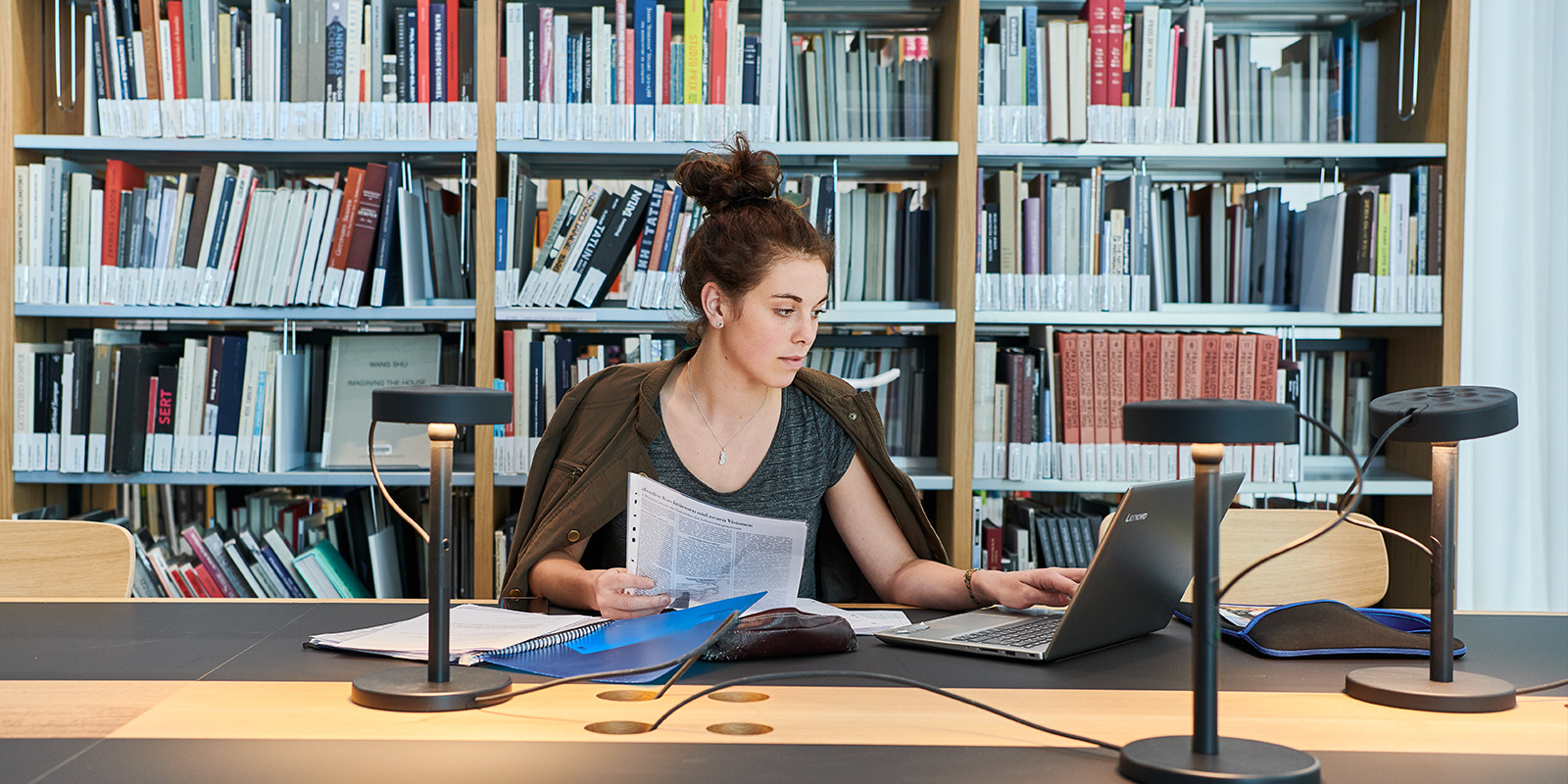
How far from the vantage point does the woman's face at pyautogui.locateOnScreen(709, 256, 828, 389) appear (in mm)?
1757

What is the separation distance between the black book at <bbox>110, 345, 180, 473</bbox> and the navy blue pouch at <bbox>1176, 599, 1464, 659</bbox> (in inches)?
87.1

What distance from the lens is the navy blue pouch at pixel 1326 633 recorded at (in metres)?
1.17

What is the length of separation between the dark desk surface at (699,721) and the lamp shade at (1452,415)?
23cm

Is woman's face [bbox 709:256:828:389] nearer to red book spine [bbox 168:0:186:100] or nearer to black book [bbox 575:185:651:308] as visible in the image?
black book [bbox 575:185:651:308]

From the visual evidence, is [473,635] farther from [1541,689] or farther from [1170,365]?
[1170,365]

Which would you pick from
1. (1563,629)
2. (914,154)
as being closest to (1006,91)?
(914,154)

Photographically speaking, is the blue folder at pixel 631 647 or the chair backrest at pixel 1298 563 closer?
the blue folder at pixel 631 647

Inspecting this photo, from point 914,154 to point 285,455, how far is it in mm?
1498

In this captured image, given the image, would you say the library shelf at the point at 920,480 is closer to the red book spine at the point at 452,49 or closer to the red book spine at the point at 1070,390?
the red book spine at the point at 1070,390

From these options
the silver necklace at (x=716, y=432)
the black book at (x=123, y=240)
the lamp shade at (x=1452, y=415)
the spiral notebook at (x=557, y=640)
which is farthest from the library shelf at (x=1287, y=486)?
the black book at (x=123, y=240)

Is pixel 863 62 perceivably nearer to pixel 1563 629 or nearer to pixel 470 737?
pixel 1563 629

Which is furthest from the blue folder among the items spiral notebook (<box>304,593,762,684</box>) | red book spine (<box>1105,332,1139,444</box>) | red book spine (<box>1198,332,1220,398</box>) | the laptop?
red book spine (<box>1198,332,1220,398</box>)

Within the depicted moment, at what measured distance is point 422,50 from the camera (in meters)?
2.49

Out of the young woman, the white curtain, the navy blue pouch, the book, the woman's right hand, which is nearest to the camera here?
the navy blue pouch
